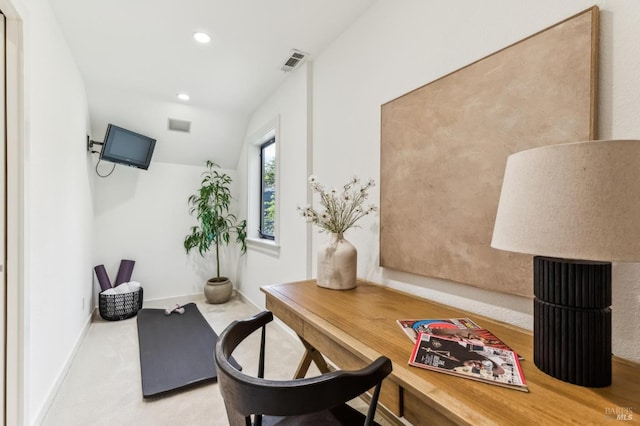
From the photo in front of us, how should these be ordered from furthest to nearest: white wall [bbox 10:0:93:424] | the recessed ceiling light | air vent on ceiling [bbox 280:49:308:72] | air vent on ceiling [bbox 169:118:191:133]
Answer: air vent on ceiling [bbox 169:118:191:133] → air vent on ceiling [bbox 280:49:308:72] → the recessed ceiling light → white wall [bbox 10:0:93:424]

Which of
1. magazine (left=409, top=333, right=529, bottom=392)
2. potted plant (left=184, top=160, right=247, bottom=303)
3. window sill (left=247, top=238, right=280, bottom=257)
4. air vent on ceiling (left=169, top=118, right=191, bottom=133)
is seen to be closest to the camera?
magazine (left=409, top=333, right=529, bottom=392)

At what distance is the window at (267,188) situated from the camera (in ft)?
12.5

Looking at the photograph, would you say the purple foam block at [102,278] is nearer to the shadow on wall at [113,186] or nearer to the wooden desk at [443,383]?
the shadow on wall at [113,186]

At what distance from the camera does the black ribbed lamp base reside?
0.71 m

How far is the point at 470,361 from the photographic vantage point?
0.84 m

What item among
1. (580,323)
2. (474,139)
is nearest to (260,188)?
(474,139)

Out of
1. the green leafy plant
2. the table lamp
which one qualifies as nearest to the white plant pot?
the green leafy plant

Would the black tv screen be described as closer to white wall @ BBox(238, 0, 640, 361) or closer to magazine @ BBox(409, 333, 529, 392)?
white wall @ BBox(238, 0, 640, 361)

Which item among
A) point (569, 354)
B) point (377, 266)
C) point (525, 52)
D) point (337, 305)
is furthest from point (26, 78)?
point (569, 354)

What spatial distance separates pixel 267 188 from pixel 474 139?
303 centimetres

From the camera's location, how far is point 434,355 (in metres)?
0.87

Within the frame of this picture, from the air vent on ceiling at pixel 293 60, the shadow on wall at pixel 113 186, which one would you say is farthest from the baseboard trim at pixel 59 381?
the air vent on ceiling at pixel 293 60

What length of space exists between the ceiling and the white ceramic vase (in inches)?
62.1

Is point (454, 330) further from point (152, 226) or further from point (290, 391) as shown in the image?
point (152, 226)
